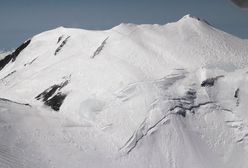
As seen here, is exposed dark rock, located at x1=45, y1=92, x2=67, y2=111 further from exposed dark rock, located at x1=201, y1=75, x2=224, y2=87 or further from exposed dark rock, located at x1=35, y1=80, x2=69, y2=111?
exposed dark rock, located at x1=201, y1=75, x2=224, y2=87

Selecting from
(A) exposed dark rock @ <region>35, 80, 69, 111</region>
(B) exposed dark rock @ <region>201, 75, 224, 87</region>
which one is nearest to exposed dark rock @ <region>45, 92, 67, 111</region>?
(A) exposed dark rock @ <region>35, 80, 69, 111</region>

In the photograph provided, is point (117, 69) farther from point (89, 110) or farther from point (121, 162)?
point (121, 162)

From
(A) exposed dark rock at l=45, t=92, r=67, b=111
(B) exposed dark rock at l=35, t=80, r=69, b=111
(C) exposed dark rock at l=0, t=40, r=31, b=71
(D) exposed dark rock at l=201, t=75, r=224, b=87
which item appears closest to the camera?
(D) exposed dark rock at l=201, t=75, r=224, b=87

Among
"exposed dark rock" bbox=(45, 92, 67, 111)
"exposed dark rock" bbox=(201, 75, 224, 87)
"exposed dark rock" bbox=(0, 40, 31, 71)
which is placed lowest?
"exposed dark rock" bbox=(45, 92, 67, 111)

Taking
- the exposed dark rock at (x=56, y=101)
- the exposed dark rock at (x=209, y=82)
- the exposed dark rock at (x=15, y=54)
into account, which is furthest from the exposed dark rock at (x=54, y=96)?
the exposed dark rock at (x=15, y=54)

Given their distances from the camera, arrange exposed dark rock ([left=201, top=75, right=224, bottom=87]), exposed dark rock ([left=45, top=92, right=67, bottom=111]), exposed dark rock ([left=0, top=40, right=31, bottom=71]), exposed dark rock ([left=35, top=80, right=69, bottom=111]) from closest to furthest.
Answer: exposed dark rock ([left=201, top=75, right=224, bottom=87]) → exposed dark rock ([left=45, top=92, right=67, bottom=111]) → exposed dark rock ([left=35, top=80, right=69, bottom=111]) → exposed dark rock ([left=0, top=40, right=31, bottom=71])

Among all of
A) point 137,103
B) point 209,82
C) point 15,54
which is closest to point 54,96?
point 137,103

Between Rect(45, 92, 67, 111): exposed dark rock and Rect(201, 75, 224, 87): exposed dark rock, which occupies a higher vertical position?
Rect(201, 75, 224, 87): exposed dark rock

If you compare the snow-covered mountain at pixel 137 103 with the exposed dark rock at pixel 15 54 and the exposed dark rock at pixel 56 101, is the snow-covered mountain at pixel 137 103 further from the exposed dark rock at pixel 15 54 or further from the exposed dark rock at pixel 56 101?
the exposed dark rock at pixel 15 54

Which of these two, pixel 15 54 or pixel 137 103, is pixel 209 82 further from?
pixel 15 54

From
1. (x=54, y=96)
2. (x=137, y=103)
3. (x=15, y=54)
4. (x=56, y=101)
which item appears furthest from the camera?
(x=15, y=54)
